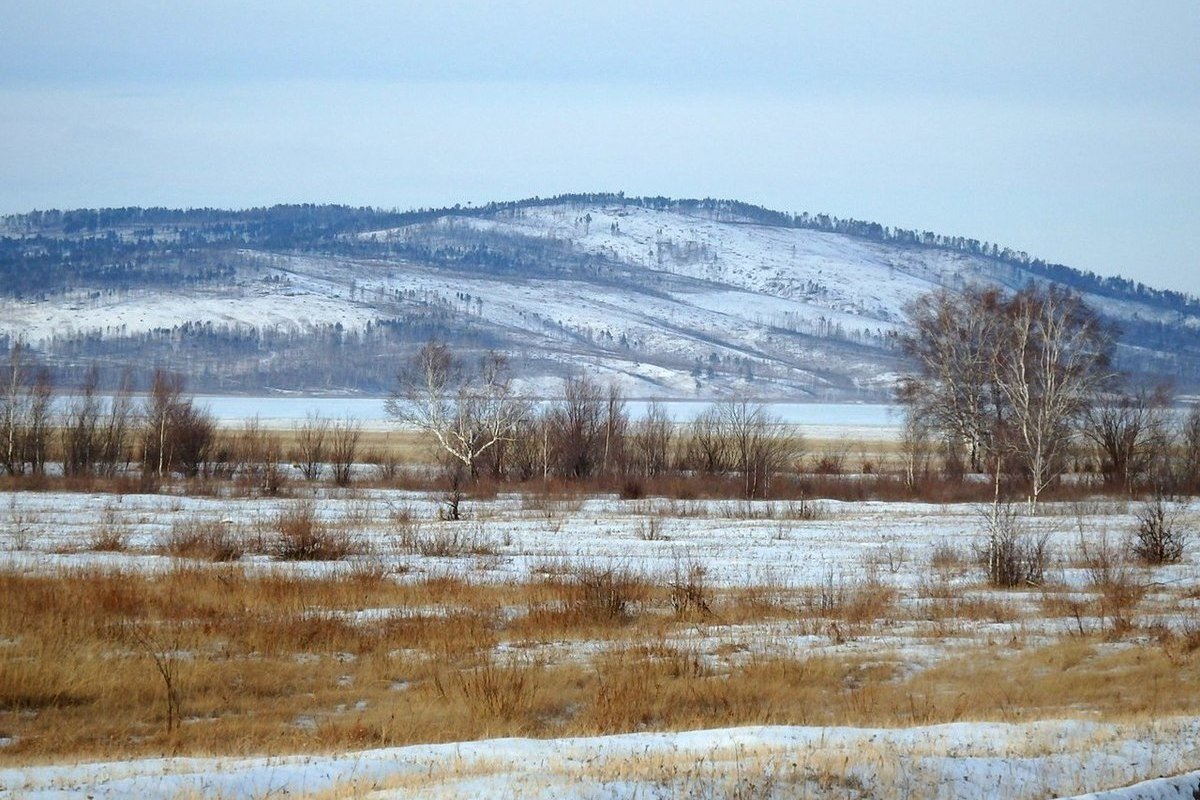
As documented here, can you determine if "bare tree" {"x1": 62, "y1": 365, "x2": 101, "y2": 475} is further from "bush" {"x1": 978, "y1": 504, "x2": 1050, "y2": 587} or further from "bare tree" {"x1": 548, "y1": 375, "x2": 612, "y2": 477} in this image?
"bush" {"x1": 978, "y1": 504, "x2": 1050, "y2": 587}

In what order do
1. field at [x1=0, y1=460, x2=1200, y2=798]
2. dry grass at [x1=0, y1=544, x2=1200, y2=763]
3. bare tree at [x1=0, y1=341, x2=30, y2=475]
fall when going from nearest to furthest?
field at [x1=0, y1=460, x2=1200, y2=798]
dry grass at [x1=0, y1=544, x2=1200, y2=763]
bare tree at [x1=0, y1=341, x2=30, y2=475]

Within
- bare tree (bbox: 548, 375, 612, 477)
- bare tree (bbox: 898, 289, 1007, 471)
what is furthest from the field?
bare tree (bbox: 898, 289, 1007, 471)

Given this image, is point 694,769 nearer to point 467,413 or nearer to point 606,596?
point 606,596

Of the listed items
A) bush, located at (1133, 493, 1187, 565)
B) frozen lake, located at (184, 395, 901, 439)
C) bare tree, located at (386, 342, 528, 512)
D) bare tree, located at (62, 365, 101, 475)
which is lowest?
frozen lake, located at (184, 395, 901, 439)

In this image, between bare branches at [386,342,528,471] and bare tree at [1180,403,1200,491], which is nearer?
bare tree at [1180,403,1200,491]

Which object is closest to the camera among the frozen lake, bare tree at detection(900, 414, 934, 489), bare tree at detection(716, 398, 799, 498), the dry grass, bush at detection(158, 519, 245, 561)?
the dry grass

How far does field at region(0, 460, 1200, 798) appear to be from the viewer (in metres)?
9.16

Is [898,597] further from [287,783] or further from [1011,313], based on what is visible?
[1011,313]

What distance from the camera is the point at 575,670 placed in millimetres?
14281

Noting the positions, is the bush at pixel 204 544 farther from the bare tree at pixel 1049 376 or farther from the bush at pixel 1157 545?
the bare tree at pixel 1049 376

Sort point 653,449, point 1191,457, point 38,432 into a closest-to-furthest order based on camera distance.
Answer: point 1191,457
point 38,432
point 653,449

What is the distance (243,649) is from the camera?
1514 cm

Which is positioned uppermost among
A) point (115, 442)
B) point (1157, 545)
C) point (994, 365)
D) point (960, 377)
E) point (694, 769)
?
point (994, 365)

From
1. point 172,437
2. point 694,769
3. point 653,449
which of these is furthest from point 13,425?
point 694,769
